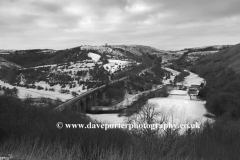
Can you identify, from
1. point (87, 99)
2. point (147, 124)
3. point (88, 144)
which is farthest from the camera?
point (87, 99)

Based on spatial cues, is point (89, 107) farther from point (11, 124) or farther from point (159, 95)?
point (11, 124)

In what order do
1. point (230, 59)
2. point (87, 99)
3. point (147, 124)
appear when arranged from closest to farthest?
point (147, 124) < point (87, 99) < point (230, 59)

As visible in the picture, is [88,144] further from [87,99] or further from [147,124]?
[87,99]

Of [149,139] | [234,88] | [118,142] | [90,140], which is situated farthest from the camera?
[234,88]

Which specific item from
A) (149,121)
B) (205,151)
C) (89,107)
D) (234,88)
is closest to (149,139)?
(205,151)

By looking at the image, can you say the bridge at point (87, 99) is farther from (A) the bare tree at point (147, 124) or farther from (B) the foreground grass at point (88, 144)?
(B) the foreground grass at point (88, 144)

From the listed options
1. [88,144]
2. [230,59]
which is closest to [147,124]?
[88,144]

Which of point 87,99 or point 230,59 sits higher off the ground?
point 230,59

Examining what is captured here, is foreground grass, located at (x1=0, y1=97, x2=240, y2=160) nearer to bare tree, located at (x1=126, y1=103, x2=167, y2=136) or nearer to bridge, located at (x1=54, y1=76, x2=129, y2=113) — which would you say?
bare tree, located at (x1=126, y1=103, x2=167, y2=136)

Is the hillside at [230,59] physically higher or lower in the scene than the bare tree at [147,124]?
higher

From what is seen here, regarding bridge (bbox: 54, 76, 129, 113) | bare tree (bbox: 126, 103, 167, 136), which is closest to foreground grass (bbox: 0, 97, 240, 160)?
bare tree (bbox: 126, 103, 167, 136)

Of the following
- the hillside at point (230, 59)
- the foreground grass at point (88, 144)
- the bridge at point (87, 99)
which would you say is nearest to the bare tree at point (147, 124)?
the foreground grass at point (88, 144)
